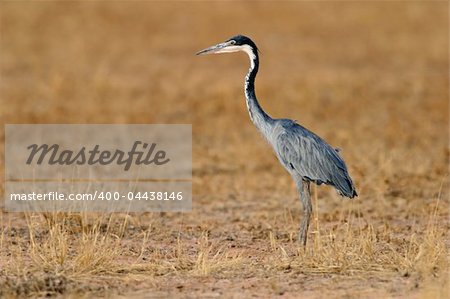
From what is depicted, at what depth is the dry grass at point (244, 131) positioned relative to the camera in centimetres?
758

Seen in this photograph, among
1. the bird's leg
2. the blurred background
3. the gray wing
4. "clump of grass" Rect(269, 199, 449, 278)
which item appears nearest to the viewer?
"clump of grass" Rect(269, 199, 449, 278)

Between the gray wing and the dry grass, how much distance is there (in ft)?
1.55

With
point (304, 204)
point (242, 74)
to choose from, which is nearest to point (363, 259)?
point (304, 204)

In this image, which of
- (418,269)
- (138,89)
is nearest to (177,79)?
(138,89)

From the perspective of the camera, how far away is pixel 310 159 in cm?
849

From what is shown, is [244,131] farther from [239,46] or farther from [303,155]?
[303,155]

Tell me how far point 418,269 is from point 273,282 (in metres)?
1.13

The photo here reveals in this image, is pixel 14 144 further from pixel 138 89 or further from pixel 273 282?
pixel 273 282

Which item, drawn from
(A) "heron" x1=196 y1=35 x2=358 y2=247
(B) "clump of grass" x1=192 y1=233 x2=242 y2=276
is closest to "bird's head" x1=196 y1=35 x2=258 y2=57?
(A) "heron" x1=196 y1=35 x2=358 y2=247

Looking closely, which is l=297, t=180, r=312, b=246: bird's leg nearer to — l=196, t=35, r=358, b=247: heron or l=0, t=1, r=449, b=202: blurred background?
l=196, t=35, r=358, b=247: heron

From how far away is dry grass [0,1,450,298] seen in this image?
7578 mm

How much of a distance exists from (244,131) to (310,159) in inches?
342

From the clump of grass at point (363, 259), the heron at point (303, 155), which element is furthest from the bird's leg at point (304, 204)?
the clump of grass at point (363, 259)

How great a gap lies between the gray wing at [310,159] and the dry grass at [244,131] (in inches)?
18.6
